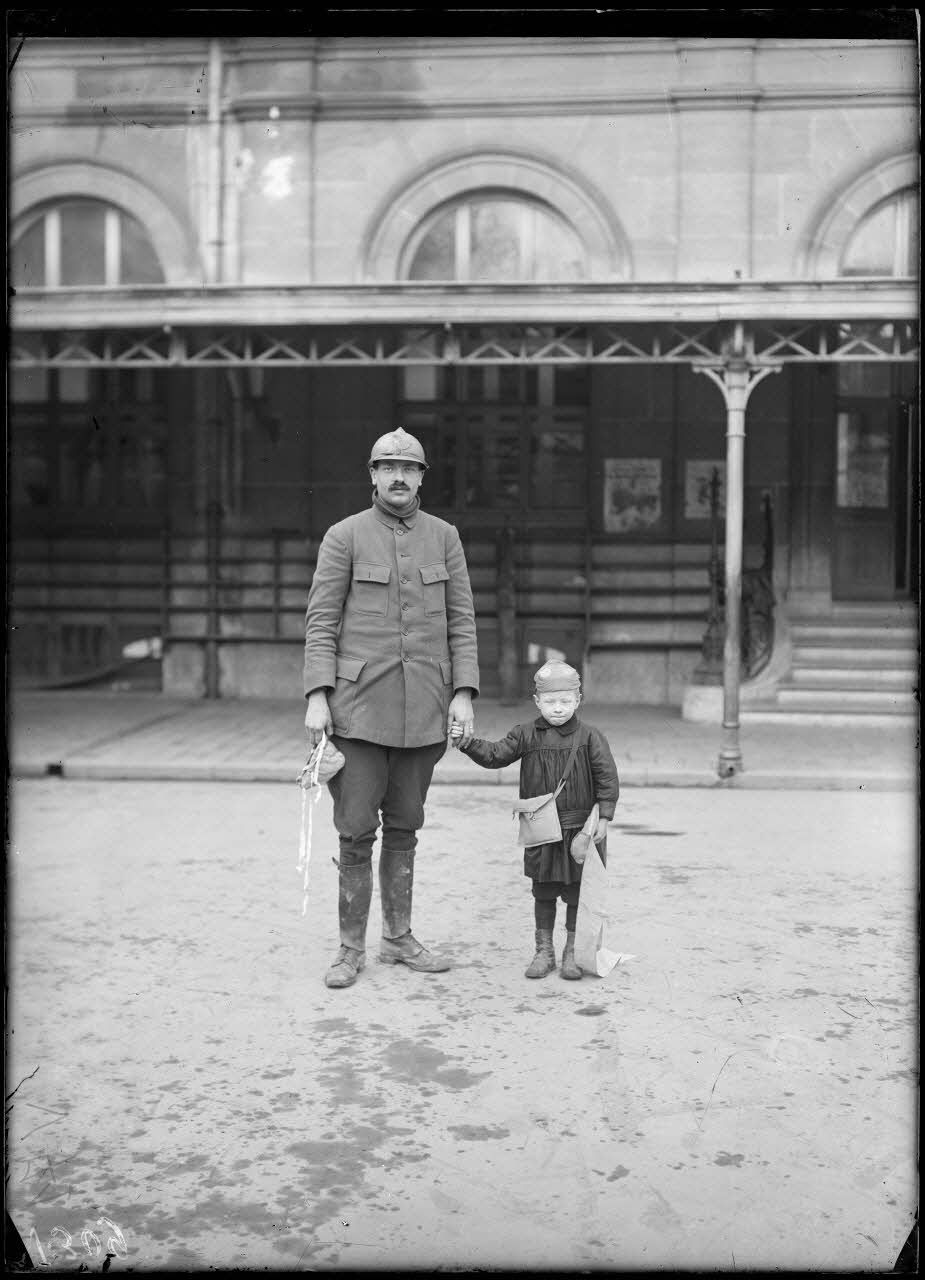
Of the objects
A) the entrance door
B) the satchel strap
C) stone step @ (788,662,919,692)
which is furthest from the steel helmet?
the entrance door

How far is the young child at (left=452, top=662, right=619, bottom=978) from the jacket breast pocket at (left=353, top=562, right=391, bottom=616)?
60 cm

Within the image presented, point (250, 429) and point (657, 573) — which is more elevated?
point (250, 429)

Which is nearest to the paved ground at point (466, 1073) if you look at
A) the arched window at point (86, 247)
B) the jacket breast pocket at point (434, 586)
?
the jacket breast pocket at point (434, 586)

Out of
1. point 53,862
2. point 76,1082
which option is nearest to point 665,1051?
point 76,1082

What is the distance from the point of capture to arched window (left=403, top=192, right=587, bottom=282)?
1443 centimetres

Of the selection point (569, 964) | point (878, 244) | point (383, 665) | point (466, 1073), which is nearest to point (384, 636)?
point (383, 665)

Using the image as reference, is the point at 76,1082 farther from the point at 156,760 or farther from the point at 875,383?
the point at 875,383

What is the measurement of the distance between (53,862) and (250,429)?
8294 millimetres

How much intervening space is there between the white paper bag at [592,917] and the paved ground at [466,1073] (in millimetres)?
111

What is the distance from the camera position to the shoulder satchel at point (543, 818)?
5152 mm

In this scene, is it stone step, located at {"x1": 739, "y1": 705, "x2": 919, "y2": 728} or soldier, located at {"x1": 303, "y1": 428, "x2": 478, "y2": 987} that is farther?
stone step, located at {"x1": 739, "y1": 705, "x2": 919, "y2": 728}

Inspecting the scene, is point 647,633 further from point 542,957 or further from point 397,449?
point 397,449

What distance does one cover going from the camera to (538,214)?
1445cm

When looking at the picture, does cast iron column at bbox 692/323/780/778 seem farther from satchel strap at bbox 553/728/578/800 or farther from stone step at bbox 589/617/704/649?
satchel strap at bbox 553/728/578/800
